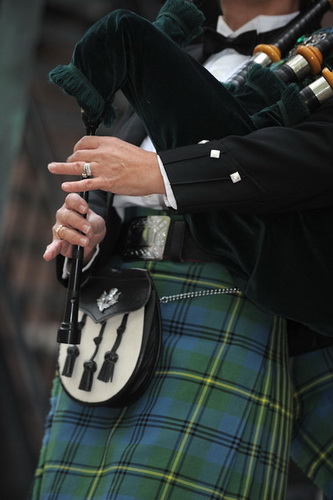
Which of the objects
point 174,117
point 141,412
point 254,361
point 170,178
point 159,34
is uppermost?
point 159,34

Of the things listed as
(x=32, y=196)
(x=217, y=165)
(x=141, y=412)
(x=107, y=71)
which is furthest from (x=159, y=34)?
(x=32, y=196)

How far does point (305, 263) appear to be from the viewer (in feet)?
4.71

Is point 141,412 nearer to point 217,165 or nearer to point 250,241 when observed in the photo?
point 250,241

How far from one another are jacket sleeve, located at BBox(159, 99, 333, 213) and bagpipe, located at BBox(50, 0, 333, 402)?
64 mm

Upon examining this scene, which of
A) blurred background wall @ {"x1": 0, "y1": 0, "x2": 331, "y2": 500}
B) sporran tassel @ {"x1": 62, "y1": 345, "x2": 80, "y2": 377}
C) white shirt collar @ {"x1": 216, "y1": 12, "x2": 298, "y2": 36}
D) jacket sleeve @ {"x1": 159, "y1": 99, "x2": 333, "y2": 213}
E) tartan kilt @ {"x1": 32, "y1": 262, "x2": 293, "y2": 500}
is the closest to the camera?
jacket sleeve @ {"x1": 159, "y1": 99, "x2": 333, "y2": 213}

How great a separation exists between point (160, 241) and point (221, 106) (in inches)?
13.7

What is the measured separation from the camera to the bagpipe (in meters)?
1.36

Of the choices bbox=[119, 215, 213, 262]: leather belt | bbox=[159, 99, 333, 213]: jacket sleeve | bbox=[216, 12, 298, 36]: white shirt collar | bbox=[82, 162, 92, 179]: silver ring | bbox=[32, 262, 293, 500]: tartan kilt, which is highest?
bbox=[216, 12, 298, 36]: white shirt collar

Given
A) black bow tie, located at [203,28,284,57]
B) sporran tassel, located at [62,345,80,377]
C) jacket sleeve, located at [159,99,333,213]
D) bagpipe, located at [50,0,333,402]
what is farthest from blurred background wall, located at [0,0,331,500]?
jacket sleeve, located at [159,99,333,213]

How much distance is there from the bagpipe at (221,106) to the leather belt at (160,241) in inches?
2.7

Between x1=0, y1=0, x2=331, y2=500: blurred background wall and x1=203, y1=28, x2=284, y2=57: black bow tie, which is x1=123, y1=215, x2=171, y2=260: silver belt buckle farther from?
x1=0, y1=0, x2=331, y2=500: blurred background wall

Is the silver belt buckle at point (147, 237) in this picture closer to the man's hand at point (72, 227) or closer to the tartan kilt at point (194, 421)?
the tartan kilt at point (194, 421)

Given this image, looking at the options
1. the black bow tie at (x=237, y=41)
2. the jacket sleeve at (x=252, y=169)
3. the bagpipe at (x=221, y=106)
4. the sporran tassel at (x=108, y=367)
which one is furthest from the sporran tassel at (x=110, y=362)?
the black bow tie at (x=237, y=41)

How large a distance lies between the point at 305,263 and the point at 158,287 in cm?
31
